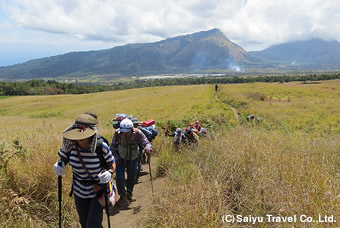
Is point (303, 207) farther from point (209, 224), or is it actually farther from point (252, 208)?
point (209, 224)

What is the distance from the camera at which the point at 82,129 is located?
326 centimetres

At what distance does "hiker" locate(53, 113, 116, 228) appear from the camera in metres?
3.29

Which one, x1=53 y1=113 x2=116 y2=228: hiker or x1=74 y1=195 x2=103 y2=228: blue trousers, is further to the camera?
x1=74 y1=195 x2=103 y2=228: blue trousers

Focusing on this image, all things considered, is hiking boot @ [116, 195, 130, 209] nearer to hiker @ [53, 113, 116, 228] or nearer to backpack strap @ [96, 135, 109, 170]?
hiker @ [53, 113, 116, 228]

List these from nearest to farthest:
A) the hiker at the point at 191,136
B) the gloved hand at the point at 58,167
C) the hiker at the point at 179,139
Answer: the gloved hand at the point at 58,167
the hiker at the point at 191,136
the hiker at the point at 179,139

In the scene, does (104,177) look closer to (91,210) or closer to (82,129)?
(91,210)

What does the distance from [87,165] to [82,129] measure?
0.58 meters

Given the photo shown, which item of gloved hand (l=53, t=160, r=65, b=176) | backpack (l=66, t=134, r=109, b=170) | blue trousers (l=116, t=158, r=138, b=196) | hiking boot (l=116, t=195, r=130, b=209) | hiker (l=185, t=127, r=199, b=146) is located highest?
backpack (l=66, t=134, r=109, b=170)

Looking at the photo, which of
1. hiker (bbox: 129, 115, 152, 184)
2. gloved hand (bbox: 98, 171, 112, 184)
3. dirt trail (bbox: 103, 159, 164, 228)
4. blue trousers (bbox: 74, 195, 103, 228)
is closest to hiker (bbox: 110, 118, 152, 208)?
dirt trail (bbox: 103, 159, 164, 228)

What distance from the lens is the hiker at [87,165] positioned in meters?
3.29

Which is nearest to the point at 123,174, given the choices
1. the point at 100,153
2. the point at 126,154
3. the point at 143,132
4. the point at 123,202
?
the point at 126,154

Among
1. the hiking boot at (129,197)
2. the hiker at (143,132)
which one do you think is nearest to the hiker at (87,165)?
the hiking boot at (129,197)

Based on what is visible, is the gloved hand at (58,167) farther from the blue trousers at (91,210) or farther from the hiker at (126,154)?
the hiker at (126,154)

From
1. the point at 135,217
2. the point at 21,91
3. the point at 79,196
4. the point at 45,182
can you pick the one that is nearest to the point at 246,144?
the point at 135,217
